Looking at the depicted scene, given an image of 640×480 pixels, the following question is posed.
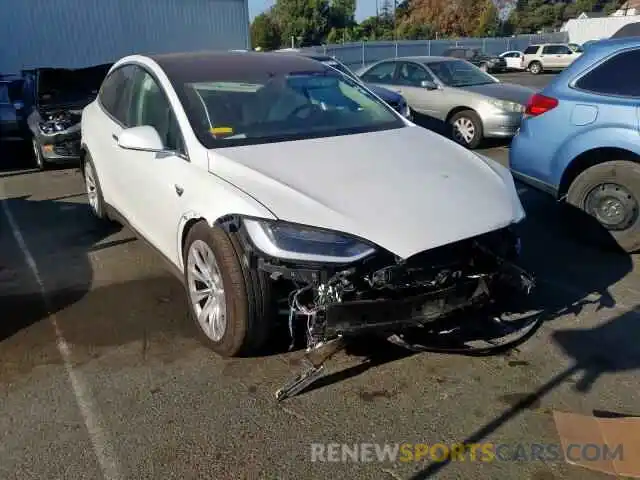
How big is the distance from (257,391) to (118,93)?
3.09 metres

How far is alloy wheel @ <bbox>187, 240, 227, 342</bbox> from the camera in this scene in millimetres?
3383

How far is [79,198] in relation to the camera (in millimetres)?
7398

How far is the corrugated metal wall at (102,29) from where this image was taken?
19438 millimetres

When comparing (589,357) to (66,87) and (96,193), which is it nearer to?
(96,193)

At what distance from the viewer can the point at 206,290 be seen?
11.7 feet

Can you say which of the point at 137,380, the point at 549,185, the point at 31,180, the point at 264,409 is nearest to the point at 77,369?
the point at 137,380

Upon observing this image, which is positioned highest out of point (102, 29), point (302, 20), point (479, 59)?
point (302, 20)

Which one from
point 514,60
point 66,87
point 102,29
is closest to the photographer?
point 66,87

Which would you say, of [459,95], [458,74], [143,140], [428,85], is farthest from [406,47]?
[143,140]

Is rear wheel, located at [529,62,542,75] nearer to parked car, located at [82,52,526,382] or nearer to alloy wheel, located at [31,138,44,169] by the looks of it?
alloy wheel, located at [31,138,44,169]

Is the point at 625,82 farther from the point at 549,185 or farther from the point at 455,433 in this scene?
the point at 455,433

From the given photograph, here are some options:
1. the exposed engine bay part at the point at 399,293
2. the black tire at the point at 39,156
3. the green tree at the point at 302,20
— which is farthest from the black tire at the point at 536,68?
the exposed engine bay part at the point at 399,293

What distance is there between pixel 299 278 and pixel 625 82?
11.3 feet

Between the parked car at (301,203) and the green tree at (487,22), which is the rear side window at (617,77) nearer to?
the parked car at (301,203)
